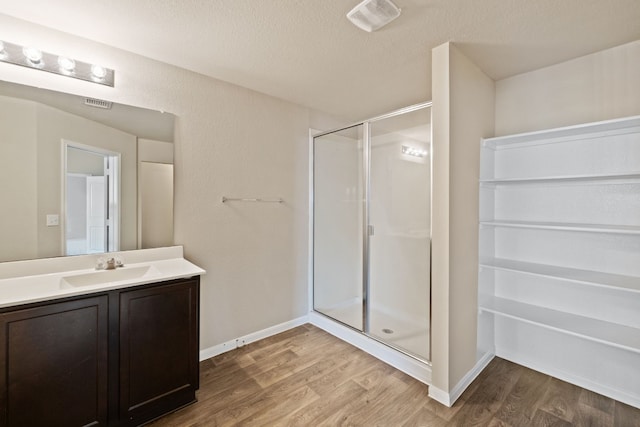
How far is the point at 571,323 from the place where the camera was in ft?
6.58

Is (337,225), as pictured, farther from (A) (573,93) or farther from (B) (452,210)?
(A) (573,93)

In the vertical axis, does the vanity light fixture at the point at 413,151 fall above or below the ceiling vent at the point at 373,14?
below

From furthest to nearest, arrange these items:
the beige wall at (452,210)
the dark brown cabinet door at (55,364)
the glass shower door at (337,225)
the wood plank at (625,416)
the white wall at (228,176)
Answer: the glass shower door at (337,225), the white wall at (228,176), the beige wall at (452,210), the wood plank at (625,416), the dark brown cabinet door at (55,364)

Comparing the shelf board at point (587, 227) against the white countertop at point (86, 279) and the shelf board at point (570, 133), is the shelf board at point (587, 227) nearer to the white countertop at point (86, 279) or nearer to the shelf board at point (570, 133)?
the shelf board at point (570, 133)

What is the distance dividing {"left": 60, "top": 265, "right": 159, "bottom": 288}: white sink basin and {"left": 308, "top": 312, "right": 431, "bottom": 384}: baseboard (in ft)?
6.04

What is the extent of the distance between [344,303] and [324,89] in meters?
2.38

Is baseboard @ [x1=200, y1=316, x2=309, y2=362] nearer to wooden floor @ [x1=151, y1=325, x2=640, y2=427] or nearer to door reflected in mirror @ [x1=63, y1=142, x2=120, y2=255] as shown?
wooden floor @ [x1=151, y1=325, x2=640, y2=427]

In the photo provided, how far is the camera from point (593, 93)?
2.05 m

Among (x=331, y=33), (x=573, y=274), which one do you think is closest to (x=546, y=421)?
(x=573, y=274)

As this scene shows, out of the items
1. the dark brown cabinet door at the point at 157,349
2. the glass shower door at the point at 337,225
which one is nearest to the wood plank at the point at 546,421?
the glass shower door at the point at 337,225

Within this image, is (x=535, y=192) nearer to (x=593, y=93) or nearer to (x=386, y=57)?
(x=593, y=93)

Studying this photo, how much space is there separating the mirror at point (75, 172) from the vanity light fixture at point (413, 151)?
217 cm

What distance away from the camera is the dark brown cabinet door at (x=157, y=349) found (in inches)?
63.7

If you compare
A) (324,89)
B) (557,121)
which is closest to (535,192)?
(557,121)
